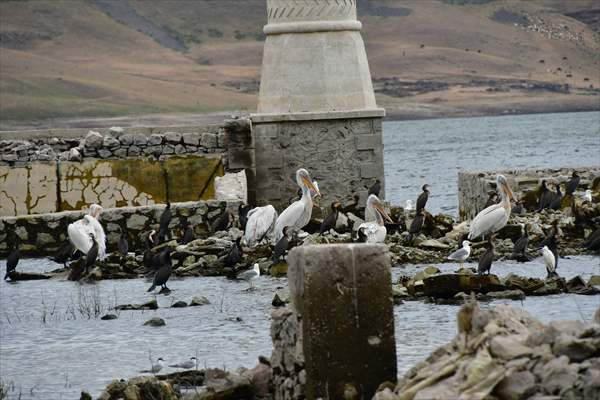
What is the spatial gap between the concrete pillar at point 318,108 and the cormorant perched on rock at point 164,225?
2.53 metres

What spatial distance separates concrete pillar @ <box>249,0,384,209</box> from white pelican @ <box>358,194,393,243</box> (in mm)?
2492

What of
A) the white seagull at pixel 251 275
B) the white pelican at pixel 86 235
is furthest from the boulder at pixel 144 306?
the white pelican at pixel 86 235

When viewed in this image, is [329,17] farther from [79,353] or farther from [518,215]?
[79,353]

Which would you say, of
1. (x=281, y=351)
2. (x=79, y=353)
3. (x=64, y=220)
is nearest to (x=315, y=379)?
(x=281, y=351)

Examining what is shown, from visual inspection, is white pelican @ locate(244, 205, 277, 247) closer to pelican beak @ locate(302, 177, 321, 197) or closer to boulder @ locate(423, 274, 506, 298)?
pelican beak @ locate(302, 177, 321, 197)

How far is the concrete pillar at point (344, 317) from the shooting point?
8.02 metres

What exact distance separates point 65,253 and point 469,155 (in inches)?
2209

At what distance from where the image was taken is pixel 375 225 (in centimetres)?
1669

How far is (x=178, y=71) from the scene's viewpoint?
141500 millimetres

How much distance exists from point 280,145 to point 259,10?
14458cm

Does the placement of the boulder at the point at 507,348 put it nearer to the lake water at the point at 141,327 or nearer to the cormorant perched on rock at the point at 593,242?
the lake water at the point at 141,327

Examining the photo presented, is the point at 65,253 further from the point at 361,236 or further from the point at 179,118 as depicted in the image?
the point at 179,118

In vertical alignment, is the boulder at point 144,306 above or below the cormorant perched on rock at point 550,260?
below

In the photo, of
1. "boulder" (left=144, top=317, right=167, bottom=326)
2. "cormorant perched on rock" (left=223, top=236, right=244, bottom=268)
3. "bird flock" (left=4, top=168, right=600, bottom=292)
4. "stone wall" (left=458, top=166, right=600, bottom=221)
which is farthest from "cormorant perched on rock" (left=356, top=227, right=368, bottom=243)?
"stone wall" (left=458, top=166, right=600, bottom=221)
